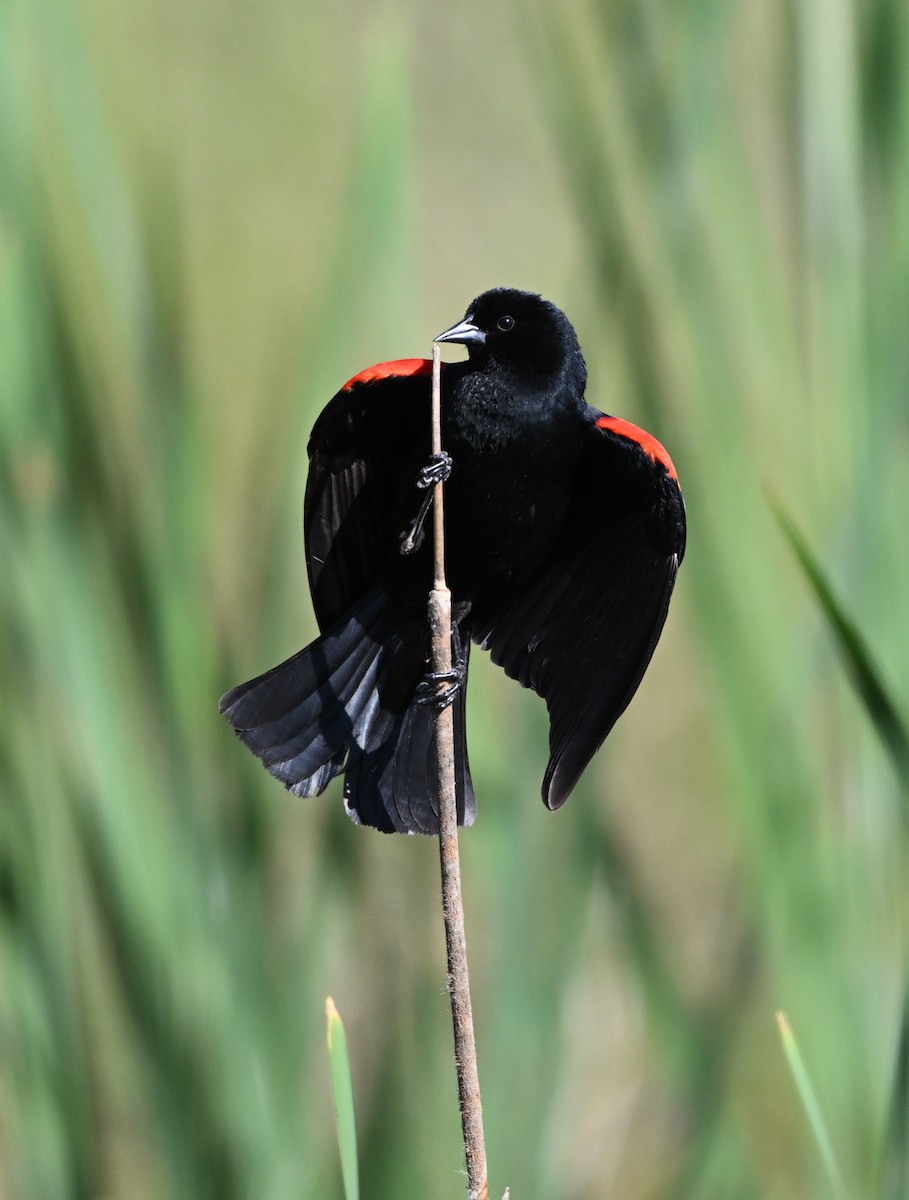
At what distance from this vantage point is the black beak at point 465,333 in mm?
760

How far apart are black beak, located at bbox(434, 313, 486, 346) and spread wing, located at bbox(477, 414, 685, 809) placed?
101 millimetres

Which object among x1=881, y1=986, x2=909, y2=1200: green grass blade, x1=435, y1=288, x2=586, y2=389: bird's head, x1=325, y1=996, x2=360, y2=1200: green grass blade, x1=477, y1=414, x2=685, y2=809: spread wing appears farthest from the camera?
x1=435, y1=288, x2=586, y2=389: bird's head

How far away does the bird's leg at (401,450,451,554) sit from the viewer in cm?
76

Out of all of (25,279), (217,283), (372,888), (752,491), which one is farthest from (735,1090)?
(217,283)

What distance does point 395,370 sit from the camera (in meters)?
0.83

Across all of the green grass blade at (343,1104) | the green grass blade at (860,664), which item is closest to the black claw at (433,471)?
the green grass blade at (860,664)

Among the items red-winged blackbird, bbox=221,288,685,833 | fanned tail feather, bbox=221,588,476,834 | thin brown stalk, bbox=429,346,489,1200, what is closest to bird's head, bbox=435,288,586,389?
red-winged blackbird, bbox=221,288,685,833

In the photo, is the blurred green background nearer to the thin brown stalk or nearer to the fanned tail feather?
the fanned tail feather

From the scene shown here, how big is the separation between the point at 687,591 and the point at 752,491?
0.07m

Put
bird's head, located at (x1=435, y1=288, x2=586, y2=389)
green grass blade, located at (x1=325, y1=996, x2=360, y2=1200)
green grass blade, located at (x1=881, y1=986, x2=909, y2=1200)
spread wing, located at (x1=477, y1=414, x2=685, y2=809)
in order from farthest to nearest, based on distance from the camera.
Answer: bird's head, located at (x1=435, y1=288, x2=586, y2=389)
spread wing, located at (x1=477, y1=414, x2=685, y2=809)
green grass blade, located at (x1=881, y1=986, x2=909, y2=1200)
green grass blade, located at (x1=325, y1=996, x2=360, y2=1200)

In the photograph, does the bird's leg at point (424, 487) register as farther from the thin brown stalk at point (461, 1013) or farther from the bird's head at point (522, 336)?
the thin brown stalk at point (461, 1013)

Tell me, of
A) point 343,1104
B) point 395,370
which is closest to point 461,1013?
point 343,1104

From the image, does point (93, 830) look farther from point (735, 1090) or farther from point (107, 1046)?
point (735, 1090)

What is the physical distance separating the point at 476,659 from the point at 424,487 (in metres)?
0.19
